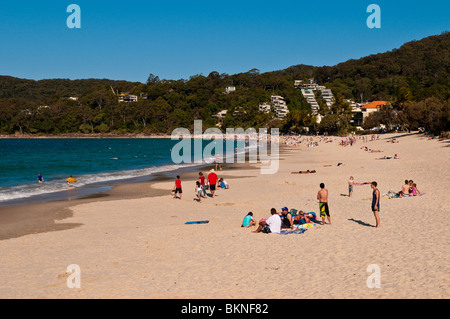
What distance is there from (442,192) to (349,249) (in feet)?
29.7

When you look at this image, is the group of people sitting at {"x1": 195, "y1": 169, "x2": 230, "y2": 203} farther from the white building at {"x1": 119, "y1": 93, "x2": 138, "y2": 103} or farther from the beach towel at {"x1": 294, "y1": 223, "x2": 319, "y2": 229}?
the white building at {"x1": 119, "y1": 93, "x2": 138, "y2": 103}

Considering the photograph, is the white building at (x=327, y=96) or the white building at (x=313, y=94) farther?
the white building at (x=327, y=96)

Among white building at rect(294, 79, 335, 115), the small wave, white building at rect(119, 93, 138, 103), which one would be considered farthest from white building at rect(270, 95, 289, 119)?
the small wave

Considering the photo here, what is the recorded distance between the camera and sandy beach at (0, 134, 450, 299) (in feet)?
23.3

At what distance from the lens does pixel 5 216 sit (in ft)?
50.0

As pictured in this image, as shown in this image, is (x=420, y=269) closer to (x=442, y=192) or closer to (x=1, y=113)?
(x=442, y=192)

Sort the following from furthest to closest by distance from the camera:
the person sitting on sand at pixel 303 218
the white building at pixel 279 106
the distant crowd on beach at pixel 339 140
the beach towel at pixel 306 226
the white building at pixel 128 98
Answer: the white building at pixel 128 98 < the white building at pixel 279 106 < the distant crowd on beach at pixel 339 140 < the person sitting on sand at pixel 303 218 < the beach towel at pixel 306 226

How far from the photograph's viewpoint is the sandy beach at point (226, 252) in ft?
23.3

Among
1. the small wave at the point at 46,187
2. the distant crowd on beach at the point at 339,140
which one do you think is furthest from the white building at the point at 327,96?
the small wave at the point at 46,187

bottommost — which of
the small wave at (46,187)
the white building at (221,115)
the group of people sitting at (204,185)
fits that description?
the small wave at (46,187)

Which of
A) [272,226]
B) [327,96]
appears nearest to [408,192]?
[272,226]

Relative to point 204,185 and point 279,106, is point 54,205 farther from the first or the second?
point 279,106

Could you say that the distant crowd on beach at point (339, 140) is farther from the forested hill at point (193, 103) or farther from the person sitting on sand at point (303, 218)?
the forested hill at point (193, 103)
